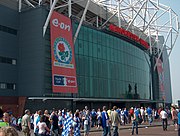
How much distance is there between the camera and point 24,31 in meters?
33.8

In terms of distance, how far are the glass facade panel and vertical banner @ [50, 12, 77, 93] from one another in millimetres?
2280

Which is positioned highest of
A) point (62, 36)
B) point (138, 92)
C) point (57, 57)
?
point (62, 36)

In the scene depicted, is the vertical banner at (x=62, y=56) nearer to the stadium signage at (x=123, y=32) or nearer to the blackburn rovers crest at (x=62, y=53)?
the blackburn rovers crest at (x=62, y=53)

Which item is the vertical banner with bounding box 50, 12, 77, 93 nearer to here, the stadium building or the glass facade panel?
the stadium building

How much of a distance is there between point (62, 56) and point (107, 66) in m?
10.9

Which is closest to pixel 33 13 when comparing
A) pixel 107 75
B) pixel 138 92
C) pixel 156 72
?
pixel 107 75

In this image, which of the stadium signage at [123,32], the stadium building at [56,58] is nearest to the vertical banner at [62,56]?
the stadium building at [56,58]

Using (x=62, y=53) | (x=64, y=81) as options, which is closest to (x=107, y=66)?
(x=62, y=53)

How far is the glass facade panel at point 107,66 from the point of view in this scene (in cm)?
3828

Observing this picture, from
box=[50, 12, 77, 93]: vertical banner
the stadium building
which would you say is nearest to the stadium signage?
the stadium building

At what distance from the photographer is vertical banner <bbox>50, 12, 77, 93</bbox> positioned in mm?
32484

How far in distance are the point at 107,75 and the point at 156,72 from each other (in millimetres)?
22863

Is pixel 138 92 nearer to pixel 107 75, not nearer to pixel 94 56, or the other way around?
pixel 107 75

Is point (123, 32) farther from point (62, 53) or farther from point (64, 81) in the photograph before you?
point (64, 81)
